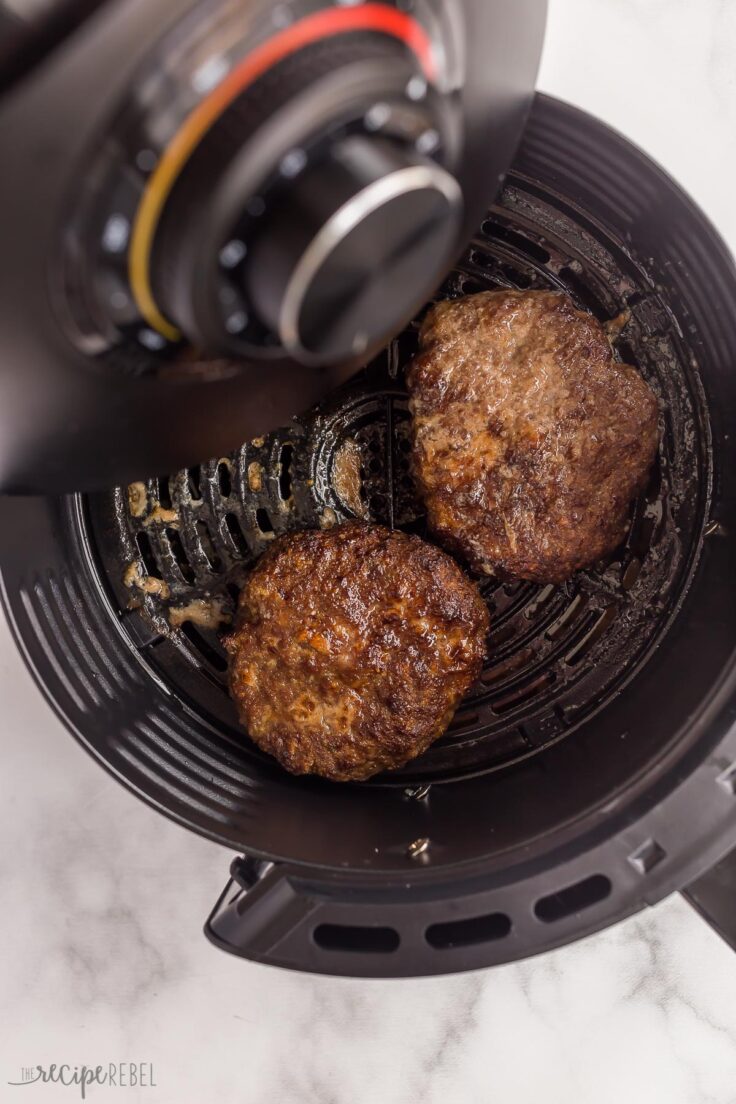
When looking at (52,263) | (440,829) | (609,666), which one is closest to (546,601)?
(609,666)

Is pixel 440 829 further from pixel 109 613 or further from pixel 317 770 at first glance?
pixel 109 613

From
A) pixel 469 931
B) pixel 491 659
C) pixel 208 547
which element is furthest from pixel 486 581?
pixel 469 931

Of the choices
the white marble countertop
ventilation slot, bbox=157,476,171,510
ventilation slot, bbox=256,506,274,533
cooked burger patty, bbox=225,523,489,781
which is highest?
ventilation slot, bbox=157,476,171,510

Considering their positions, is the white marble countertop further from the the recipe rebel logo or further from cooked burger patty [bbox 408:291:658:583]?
cooked burger patty [bbox 408:291:658:583]

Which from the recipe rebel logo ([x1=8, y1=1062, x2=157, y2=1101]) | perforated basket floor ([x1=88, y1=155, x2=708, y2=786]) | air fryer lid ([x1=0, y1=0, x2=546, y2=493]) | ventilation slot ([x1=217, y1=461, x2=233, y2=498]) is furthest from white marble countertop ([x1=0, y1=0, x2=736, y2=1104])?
air fryer lid ([x1=0, y1=0, x2=546, y2=493])

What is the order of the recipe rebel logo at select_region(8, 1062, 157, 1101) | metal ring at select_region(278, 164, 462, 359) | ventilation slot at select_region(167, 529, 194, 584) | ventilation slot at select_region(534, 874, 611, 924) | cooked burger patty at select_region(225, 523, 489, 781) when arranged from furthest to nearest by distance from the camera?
the recipe rebel logo at select_region(8, 1062, 157, 1101), ventilation slot at select_region(167, 529, 194, 584), cooked burger patty at select_region(225, 523, 489, 781), ventilation slot at select_region(534, 874, 611, 924), metal ring at select_region(278, 164, 462, 359)

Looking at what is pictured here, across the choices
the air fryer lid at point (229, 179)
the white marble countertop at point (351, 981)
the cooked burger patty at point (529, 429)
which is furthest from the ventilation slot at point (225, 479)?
the air fryer lid at point (229, 179)

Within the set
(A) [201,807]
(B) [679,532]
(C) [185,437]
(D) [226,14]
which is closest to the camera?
(D) [226,14]
